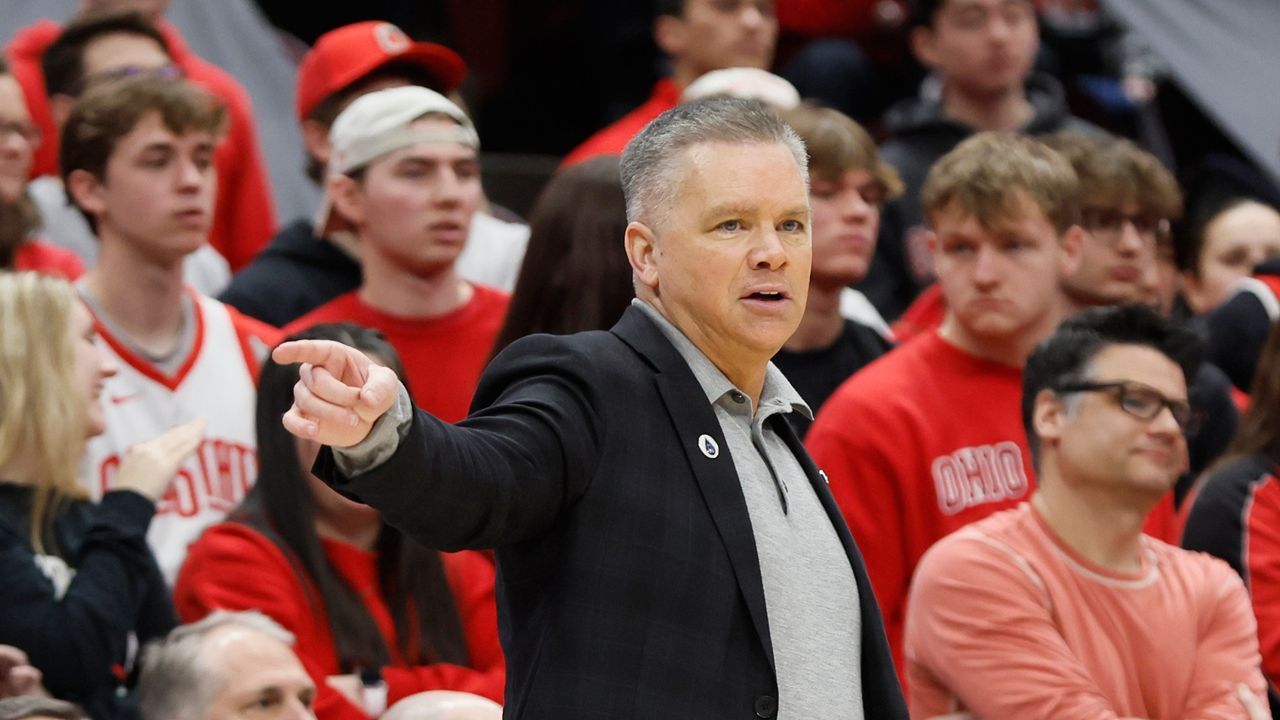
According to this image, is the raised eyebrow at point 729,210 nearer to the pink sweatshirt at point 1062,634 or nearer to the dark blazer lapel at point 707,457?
the dark blazer lapel at point 707,457

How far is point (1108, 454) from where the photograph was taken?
368 centimetres

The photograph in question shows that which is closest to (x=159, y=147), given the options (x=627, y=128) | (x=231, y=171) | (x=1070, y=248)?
(x=231, y=171)

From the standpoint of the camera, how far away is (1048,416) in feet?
12.5

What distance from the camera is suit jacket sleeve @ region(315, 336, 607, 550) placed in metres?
2.12

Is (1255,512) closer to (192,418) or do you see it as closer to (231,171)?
(192,418)

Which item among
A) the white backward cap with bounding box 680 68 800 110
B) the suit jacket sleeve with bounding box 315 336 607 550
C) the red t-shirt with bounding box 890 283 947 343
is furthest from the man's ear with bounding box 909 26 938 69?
the suit jacket sleeve with bounding box 315 336 607 550

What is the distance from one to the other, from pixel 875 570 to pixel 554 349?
185 cm

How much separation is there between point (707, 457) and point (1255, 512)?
2.14 meters

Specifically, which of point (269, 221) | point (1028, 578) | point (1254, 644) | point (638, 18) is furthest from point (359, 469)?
point (638, 18)

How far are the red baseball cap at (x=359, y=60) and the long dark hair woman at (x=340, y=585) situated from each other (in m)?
1.62

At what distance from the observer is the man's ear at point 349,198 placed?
16.1 ft

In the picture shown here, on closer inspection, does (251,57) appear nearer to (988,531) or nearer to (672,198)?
(988,531)

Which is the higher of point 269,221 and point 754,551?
point 754,551

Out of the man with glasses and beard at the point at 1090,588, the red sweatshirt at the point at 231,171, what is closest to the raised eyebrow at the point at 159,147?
the red sweatshirt at the point at 231,171
